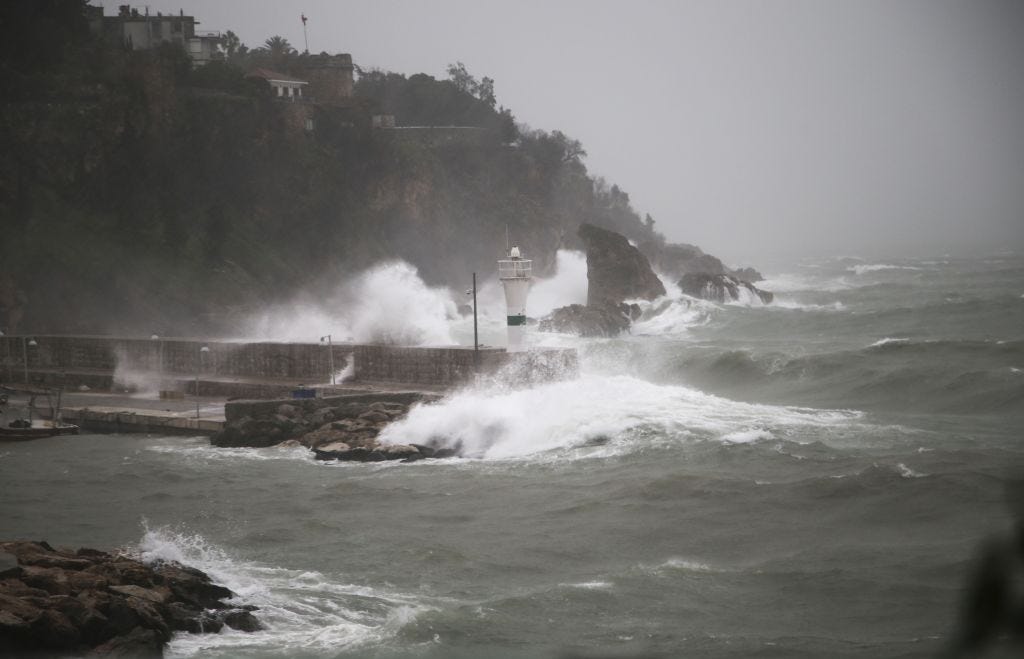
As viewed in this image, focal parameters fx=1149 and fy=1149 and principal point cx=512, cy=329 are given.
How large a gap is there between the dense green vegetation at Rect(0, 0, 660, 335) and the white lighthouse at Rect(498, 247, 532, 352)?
57.6 ft

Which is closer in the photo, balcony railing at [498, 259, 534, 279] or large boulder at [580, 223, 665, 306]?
balcony railing at [498, 259, 534, 279]

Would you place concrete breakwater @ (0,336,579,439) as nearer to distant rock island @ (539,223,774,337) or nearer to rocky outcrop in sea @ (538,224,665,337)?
distant rock island @ (539,223,774,337)

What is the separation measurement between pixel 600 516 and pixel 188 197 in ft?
111

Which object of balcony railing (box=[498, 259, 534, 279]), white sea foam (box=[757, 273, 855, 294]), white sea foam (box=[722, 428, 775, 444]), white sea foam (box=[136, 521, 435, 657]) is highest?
white sea foam (box=[757, 273, 855, 294])

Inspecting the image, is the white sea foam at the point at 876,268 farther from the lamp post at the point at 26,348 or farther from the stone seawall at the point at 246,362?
the lamp post at the point at 26,348

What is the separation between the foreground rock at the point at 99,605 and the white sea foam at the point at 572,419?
8.54 m

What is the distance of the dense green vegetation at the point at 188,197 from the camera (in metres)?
37.0

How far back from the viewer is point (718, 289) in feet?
166

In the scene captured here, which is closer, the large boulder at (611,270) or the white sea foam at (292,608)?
the white sea foam at (292,608)

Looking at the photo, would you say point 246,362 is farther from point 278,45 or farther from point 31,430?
point 278,45

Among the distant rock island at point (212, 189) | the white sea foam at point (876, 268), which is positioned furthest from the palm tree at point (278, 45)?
the white sea foam at point (876, 268)

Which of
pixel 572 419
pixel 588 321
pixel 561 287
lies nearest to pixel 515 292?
pixel 572 419

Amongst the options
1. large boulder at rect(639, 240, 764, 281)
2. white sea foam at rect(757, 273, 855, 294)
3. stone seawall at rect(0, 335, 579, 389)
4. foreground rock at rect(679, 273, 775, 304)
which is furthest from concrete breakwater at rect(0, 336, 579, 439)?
large boulder at rect(639, 240, 764, 281)

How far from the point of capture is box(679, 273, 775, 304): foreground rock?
50.4 m
